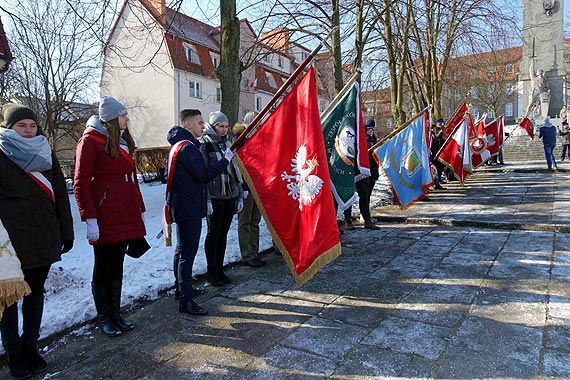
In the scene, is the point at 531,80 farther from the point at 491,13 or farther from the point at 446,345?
the point at 446,345

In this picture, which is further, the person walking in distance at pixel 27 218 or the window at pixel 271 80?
the window at pixel 271 80

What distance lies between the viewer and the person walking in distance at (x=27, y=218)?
2662 mm

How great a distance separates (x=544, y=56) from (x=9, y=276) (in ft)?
111

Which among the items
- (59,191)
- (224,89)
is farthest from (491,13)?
(59,191)

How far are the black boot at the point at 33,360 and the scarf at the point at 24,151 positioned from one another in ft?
4.04

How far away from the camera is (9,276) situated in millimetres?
2508

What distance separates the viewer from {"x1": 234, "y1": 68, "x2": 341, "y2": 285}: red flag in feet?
12.0

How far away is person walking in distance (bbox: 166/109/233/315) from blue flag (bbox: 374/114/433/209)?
4153 mm

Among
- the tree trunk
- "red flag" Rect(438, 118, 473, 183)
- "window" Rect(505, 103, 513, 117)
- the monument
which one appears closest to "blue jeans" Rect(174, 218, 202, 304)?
the tree trunk

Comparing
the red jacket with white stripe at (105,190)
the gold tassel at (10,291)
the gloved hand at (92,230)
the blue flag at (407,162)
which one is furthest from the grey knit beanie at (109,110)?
the blue flag at (407,162)

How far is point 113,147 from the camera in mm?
3225

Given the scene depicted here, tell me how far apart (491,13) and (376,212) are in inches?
376

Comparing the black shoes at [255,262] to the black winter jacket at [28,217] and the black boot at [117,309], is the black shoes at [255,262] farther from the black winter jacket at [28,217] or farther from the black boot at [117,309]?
the black winter jacket at [28,217]

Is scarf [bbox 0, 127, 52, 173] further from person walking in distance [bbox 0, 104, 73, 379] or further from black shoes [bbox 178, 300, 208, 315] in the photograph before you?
black shoes [bbox 178, 300, 208, 315]
